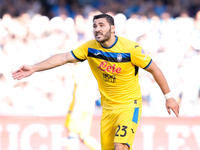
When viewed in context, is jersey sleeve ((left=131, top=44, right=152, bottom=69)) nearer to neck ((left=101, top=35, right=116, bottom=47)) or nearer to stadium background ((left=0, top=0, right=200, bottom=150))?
neck ((left=101, top=35, right=116, bottom=47))

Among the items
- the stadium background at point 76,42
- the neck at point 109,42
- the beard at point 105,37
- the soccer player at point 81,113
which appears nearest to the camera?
the beard at point 105,37

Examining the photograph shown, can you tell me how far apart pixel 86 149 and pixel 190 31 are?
370cm

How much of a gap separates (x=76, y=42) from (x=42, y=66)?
428cm

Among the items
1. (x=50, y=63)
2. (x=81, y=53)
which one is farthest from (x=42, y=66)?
(x=81, y=53)

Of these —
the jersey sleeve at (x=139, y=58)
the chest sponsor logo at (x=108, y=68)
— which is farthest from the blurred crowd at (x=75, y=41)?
the jersey sleeve at (x=139, y=58)

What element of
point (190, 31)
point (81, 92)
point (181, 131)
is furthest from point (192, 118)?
point (81, 92)

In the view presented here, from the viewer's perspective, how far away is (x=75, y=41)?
7578 millimetres

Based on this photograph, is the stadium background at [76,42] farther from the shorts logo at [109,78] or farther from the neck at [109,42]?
the neck at [109,42]

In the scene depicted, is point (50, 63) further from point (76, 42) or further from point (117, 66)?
point (76, 42)

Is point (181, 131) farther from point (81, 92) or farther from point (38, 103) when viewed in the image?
point (38, 103)

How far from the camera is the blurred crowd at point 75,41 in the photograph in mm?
7594

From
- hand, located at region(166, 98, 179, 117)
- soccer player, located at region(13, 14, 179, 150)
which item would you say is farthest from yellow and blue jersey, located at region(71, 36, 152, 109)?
hand, located at region(166, 98, 179, 117)

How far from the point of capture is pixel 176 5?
7.66 meters

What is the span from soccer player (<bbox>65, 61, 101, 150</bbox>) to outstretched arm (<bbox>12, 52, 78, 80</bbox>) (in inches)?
65.8
